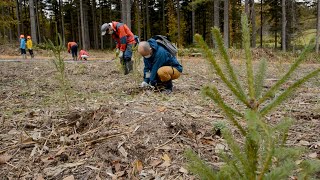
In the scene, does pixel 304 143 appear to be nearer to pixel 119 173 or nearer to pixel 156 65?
pixel 119 173

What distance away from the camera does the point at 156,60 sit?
208 inches

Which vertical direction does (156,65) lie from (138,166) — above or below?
above

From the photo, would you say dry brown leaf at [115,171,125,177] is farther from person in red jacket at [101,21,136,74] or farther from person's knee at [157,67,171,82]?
person in red jacket at [101,21,136,74]

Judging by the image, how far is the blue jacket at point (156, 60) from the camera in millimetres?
5266

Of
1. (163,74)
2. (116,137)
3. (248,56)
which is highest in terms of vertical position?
(248,56)

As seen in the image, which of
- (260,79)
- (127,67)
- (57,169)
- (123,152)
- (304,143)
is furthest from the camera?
(127,67)

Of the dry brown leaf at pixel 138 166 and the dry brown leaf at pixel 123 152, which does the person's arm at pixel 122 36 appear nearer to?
the dry brown leaf at pixel 123 152

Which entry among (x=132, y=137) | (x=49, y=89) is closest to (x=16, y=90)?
(x=49, y=89)

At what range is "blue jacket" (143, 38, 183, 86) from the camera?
527 centimetres

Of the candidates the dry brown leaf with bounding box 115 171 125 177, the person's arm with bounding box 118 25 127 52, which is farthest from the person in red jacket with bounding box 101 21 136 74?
the dry brown leaf with bounding box 115 171 125 177

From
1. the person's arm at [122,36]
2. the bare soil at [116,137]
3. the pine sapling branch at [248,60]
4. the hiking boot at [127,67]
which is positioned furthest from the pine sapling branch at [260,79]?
the hiking boot at [127,67]

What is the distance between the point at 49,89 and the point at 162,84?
227 cm

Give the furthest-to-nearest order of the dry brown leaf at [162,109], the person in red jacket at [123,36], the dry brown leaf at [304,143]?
the person in red jacket at [123,36]
the dry brown leaf at [162,109]
the dry brown leaf at [304,143]

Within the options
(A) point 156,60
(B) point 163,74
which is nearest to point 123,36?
(A) point 156,60
